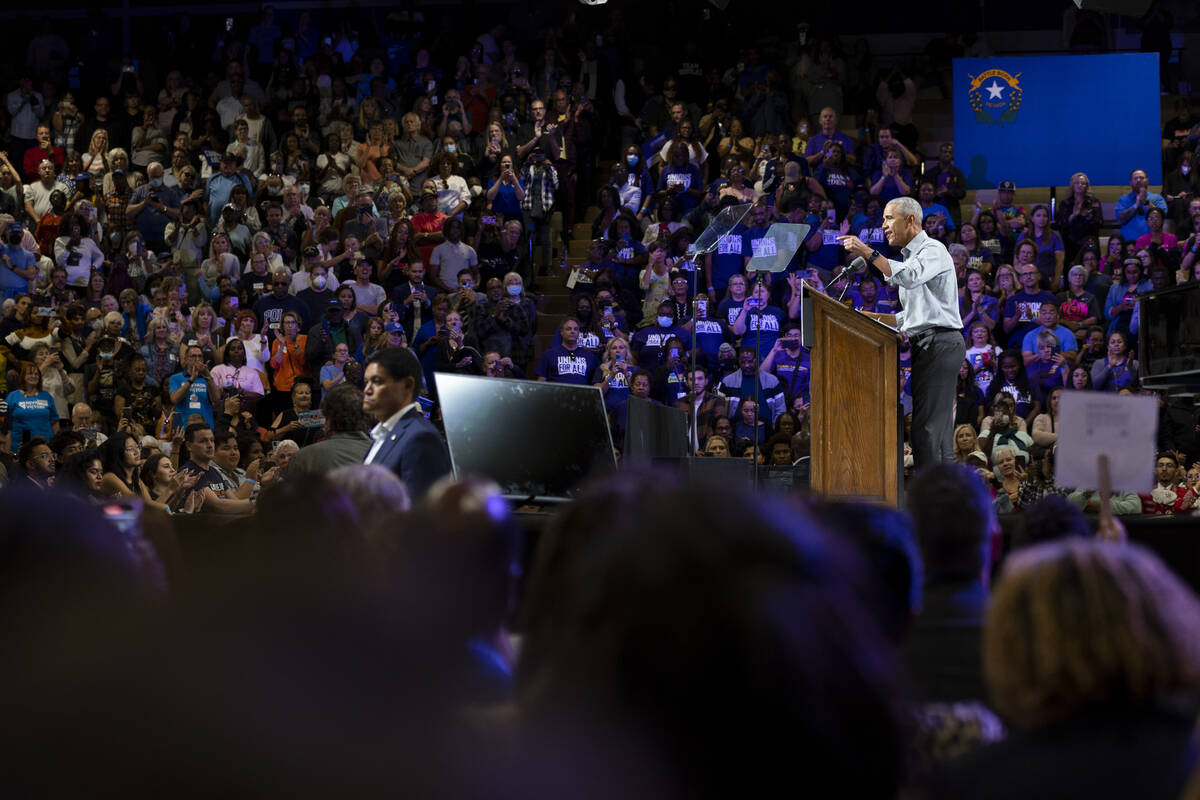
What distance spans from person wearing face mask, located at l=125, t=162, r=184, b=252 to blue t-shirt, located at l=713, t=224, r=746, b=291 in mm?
5742

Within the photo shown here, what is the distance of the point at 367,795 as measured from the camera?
40.6 inches

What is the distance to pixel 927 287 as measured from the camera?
6676 mm

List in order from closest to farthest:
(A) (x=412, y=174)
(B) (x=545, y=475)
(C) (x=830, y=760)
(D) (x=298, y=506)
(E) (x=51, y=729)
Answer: (C) (x=830, y=760), (E) (x=51, y=729), (D) (x=298, y=506), (B) (x=545, y=475), (A) (x=412, y=174)

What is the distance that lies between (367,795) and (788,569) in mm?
372

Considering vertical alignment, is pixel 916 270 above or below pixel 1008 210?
below

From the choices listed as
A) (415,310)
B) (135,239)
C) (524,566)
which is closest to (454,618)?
(524,566)

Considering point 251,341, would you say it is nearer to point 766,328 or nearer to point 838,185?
point 766,328

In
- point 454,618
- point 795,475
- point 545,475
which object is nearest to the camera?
point 454,618

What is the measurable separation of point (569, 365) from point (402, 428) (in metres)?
6.84

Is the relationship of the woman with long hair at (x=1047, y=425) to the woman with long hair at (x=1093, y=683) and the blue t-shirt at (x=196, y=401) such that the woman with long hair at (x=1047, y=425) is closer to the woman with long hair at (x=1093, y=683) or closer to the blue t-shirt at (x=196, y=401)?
the blue t-shirt at (x=196, y=401)

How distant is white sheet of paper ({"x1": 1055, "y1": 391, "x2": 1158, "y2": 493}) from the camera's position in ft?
12.0

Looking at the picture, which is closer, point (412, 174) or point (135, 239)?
point (135, 239)

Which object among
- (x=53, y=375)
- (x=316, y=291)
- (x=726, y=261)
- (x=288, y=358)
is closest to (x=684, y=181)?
(x=726, y=261)

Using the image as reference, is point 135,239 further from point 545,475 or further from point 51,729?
point 51,729
